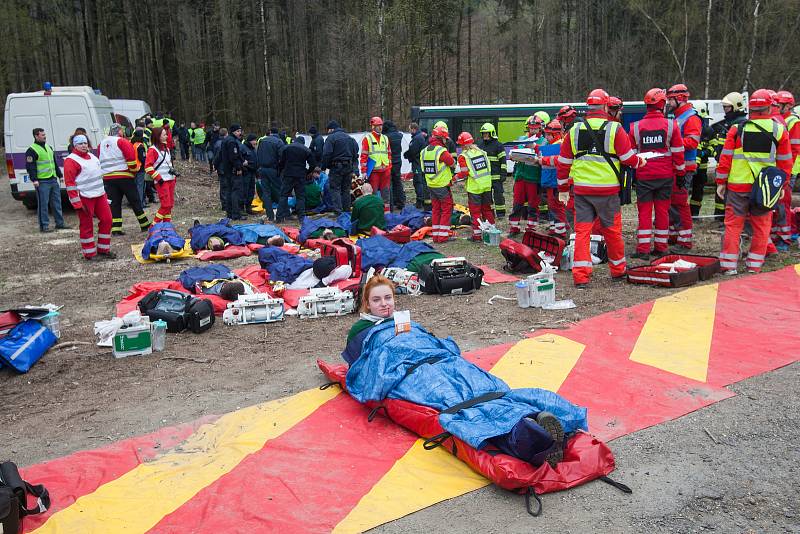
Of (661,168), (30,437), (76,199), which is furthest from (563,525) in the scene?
(76,199)

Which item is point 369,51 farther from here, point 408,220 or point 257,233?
point 257,233

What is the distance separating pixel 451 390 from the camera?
442cm

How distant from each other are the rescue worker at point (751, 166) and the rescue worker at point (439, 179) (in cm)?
452

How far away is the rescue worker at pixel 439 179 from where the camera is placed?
11.5 metres

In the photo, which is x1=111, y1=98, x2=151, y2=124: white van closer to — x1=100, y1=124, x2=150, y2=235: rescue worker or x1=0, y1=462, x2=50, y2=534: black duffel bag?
x1=100, y1=124, x2=150, y2=235: rescue worker

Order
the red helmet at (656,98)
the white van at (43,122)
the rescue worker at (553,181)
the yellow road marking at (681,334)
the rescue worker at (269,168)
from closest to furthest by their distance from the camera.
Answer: the yellow road marking at (681,334), the red helmet at (656,98), the rescue worker at (553,181), the rescue worker at (269,168), the white van at (43,122)

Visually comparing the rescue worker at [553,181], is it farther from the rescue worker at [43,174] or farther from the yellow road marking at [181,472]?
the rescue worker at [43,174]

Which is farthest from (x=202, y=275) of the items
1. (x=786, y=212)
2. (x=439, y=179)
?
(x=786, y=212)

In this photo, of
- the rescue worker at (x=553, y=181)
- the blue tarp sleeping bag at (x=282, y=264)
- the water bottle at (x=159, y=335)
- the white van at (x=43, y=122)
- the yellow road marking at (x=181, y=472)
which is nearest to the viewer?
the yellow road marking at (x=181, y=472)

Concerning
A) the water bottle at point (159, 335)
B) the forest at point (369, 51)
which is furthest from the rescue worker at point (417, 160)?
the forest at point (369, 51)

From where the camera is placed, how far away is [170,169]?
13086 mm

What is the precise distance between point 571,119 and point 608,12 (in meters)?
31.8

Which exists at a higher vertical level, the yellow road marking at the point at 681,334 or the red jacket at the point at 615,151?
the red jacket at the point at 615,151

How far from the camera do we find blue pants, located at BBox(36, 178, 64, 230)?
13.6m
